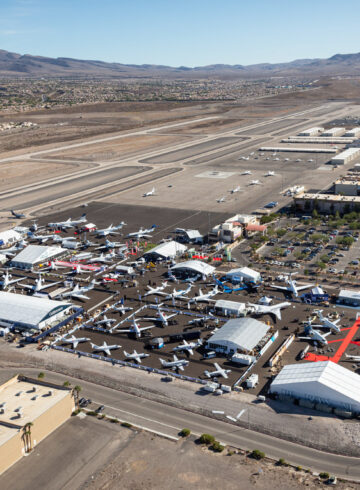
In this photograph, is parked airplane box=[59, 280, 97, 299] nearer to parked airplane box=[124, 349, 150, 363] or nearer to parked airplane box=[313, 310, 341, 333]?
parked airplane box=[124, 349, 150, 363]

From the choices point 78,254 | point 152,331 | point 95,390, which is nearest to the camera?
point 95,390

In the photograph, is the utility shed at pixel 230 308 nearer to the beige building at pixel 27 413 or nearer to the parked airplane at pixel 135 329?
the parked airplane at pixel 135 329

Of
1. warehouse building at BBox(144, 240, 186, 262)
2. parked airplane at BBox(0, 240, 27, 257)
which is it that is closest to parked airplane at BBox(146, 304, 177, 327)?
warehouse building at BBox(144, 240, 186, 262)

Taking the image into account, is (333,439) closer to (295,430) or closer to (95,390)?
(295,430)

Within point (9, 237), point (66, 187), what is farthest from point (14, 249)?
point (66, 187)

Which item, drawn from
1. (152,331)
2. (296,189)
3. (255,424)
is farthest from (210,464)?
(296,189)
